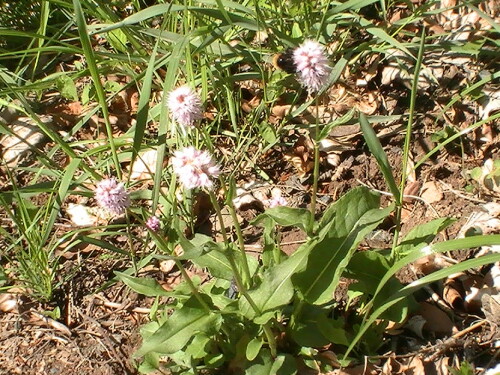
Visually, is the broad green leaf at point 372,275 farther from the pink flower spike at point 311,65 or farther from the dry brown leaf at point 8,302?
the dry brown leaf at point 8,302

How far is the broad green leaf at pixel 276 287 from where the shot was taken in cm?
166

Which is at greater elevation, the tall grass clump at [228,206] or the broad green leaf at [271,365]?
the tall grass clump at [228,206]

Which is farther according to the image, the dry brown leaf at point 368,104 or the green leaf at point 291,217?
the dry brown leaf at point 368,104

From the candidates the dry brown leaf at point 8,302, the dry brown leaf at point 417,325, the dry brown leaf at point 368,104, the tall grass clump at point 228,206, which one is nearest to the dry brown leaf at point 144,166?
the tall grass clump at point 228,206

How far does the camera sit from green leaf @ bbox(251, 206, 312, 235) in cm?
170

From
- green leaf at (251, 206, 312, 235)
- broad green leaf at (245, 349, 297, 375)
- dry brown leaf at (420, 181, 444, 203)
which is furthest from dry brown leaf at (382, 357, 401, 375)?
dry brown leaf at (420, 181, 444, 203)

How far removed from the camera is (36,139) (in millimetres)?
2904

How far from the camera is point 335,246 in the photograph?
69.4 inches

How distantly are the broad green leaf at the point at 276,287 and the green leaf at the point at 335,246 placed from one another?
8cm

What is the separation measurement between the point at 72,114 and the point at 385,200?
1531 millimetres

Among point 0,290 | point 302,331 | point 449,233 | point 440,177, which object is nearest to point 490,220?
point 449,233

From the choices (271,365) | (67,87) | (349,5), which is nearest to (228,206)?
(271,365)

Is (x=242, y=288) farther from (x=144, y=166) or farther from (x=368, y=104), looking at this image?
(x=368, y=104)

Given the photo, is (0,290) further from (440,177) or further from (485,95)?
(485,95)
